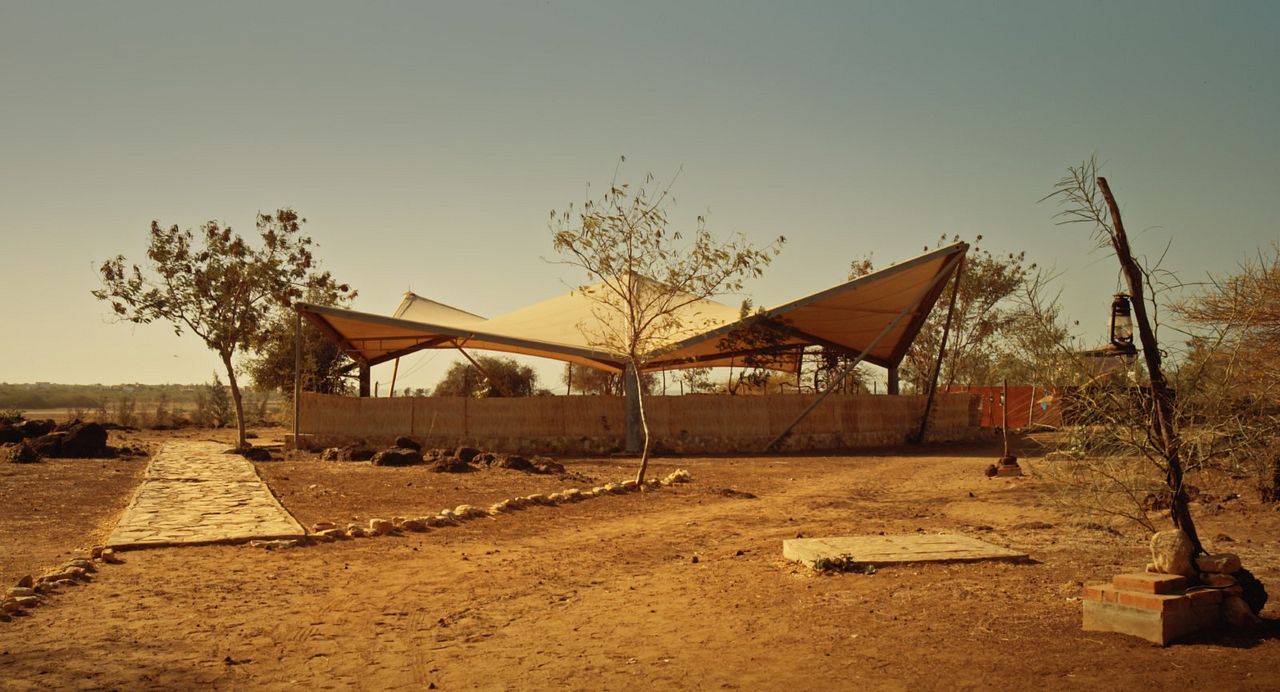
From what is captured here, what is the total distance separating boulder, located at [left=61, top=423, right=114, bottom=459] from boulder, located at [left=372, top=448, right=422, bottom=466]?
7.11 meters

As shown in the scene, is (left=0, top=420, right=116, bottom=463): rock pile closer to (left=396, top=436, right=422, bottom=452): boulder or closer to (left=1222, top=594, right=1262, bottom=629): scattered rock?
(left=396, top=436, right=422, bottom=452): boulder

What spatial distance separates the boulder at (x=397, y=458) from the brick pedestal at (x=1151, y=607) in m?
16.4

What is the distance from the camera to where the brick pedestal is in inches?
239

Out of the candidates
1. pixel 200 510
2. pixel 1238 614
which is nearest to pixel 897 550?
pixel 1238 614

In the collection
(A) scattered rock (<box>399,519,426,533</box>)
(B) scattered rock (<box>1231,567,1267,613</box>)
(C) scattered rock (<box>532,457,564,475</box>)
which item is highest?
(C) scattered rock (<box>532,457,564,475</box>)

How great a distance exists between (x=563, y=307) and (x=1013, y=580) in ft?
79.3

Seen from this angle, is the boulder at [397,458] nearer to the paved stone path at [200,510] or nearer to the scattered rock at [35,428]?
the paved stone path at [200,510]

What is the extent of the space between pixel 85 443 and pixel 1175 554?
23.0 m

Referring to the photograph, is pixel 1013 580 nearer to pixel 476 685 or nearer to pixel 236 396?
pixel 476 685

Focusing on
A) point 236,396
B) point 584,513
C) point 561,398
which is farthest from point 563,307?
Answer: point 584,513

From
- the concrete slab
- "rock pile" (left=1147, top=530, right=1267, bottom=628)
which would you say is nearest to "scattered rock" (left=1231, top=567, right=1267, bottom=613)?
"rock pile" (left=1147, top=530, right=1267, bottom=628)

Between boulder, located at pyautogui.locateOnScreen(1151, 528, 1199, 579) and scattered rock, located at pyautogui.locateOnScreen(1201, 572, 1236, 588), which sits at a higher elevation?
boulder, located at pyautogui.locateOnScreen(1151, 528, 1199, 579)

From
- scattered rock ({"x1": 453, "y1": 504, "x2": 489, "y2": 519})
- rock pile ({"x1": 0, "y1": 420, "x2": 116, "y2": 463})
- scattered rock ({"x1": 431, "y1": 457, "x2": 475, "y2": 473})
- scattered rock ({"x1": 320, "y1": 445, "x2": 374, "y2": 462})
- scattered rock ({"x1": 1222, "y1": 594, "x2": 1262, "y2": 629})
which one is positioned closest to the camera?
scattered rock ({"x1": 1222, "y1": 594, "x2": 1262, "y2": 629})

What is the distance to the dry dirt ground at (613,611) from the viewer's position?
5.79 metres
